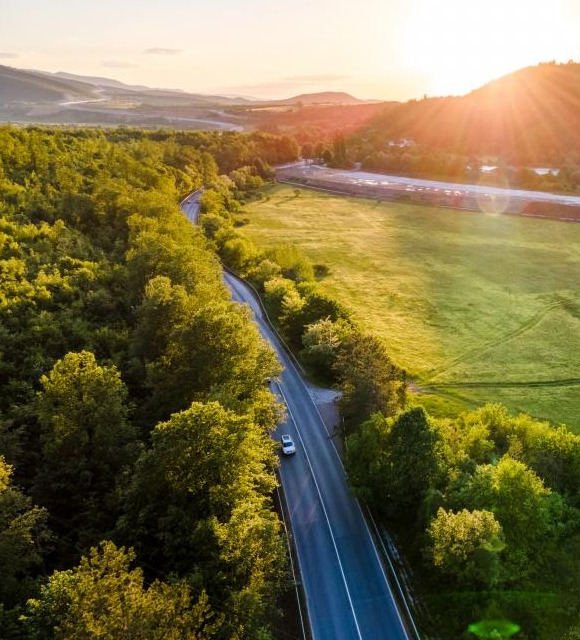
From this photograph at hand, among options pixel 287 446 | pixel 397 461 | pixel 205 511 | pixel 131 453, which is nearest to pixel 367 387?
pixel 397 461

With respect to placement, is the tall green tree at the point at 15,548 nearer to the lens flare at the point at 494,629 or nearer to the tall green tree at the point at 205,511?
the tall green tree at the point at 205,511

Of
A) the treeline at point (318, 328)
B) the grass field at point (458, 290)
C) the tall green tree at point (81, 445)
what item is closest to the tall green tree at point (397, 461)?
the treeline at point (318, 328)

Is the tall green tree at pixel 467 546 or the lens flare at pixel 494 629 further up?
the tall green tree at pixel 467 546

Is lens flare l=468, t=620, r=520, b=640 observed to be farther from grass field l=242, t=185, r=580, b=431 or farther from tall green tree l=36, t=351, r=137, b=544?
grass field l=242, t=185, r=580, b=431

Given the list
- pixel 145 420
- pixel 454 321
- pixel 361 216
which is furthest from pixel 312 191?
pixel 145 420

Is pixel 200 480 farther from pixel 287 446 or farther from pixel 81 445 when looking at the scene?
pixel 287 446

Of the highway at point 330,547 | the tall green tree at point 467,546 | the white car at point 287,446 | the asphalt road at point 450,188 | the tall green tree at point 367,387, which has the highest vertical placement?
the asphalt road at point 450,188

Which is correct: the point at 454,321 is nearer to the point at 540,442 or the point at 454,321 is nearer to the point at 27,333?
the point at 540,442
